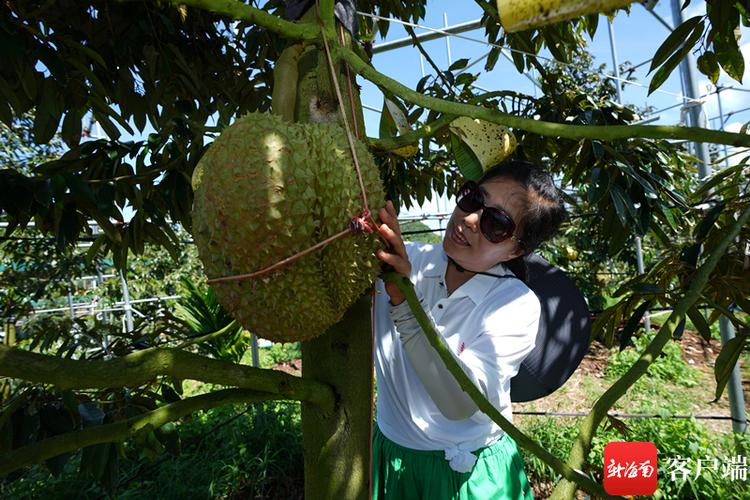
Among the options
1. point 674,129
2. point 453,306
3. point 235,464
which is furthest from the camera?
point 235,464

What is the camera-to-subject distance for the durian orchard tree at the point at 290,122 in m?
0.71

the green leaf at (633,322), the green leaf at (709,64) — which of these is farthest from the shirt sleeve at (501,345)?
the green leaf at (709,64)

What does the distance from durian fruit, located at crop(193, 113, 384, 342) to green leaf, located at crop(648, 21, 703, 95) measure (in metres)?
1.08

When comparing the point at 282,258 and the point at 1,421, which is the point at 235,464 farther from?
the point at 282,258

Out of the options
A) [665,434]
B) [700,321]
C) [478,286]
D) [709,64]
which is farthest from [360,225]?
[665,434]

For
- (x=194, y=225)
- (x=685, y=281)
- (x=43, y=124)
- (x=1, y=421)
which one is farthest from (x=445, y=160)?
(x=1, y=421)

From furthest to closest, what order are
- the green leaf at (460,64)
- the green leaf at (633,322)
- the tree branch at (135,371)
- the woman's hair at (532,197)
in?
the green leaf at (460,64) < the green leaf at (633,322) < the woman's hair at (532,197) < the tree branch at (135,371)

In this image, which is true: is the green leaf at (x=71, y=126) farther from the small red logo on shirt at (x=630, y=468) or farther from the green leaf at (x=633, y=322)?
the green leaf at (x=633, y=322)

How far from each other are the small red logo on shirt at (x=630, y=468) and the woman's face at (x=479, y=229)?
20.7 inches

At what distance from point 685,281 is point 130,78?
200 centimetres

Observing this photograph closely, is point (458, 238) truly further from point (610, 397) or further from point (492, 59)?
point (492, 59)

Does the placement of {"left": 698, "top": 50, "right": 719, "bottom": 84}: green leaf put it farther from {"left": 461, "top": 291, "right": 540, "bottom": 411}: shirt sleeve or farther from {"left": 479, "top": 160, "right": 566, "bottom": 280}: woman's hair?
{"left": 461, "top": 291, "right": 540, "bottom": 411}: shirt sleeve

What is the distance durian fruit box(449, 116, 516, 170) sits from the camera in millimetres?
1004

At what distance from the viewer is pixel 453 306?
1.36 m
